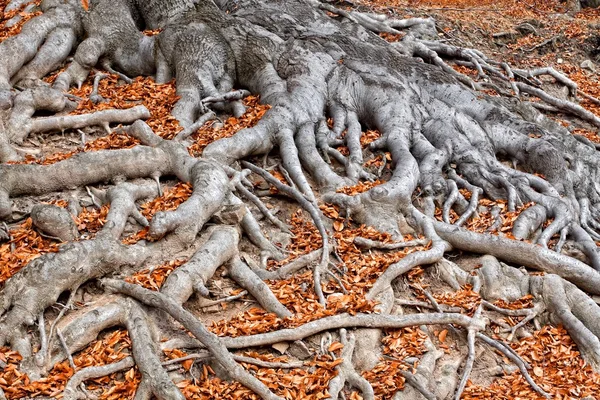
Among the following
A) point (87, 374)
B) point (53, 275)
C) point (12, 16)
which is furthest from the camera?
point (12, 16)

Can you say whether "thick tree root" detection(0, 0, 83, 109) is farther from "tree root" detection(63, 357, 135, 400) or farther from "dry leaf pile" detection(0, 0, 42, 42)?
"tree root" detection(63, 357, 135, 400)

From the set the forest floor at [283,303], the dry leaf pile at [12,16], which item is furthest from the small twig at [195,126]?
the dry leaf pile at [12,16]

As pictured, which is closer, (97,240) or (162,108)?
(97,240)

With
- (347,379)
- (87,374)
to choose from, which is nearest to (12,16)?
(87,374)

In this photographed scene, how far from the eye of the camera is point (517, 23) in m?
12.8

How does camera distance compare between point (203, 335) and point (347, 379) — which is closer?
point (203, 335)

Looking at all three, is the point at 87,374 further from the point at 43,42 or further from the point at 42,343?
the point at 43,42

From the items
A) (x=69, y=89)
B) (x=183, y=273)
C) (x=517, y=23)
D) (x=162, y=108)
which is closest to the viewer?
(x=183, y=273)

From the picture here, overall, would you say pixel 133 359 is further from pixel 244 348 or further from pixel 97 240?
pixel 97 240

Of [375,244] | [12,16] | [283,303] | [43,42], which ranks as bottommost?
[375,244]

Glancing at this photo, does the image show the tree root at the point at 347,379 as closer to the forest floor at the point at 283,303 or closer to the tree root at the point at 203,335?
the forest floor at the point at 283,303

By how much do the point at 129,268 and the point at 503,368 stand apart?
3.16 m

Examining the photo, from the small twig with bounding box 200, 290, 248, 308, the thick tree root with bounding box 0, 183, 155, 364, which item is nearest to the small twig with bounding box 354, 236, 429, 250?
the small twig with bounding box 200, 290, 248, 308

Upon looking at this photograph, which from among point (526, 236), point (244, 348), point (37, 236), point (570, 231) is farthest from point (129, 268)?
point (570, 231)
